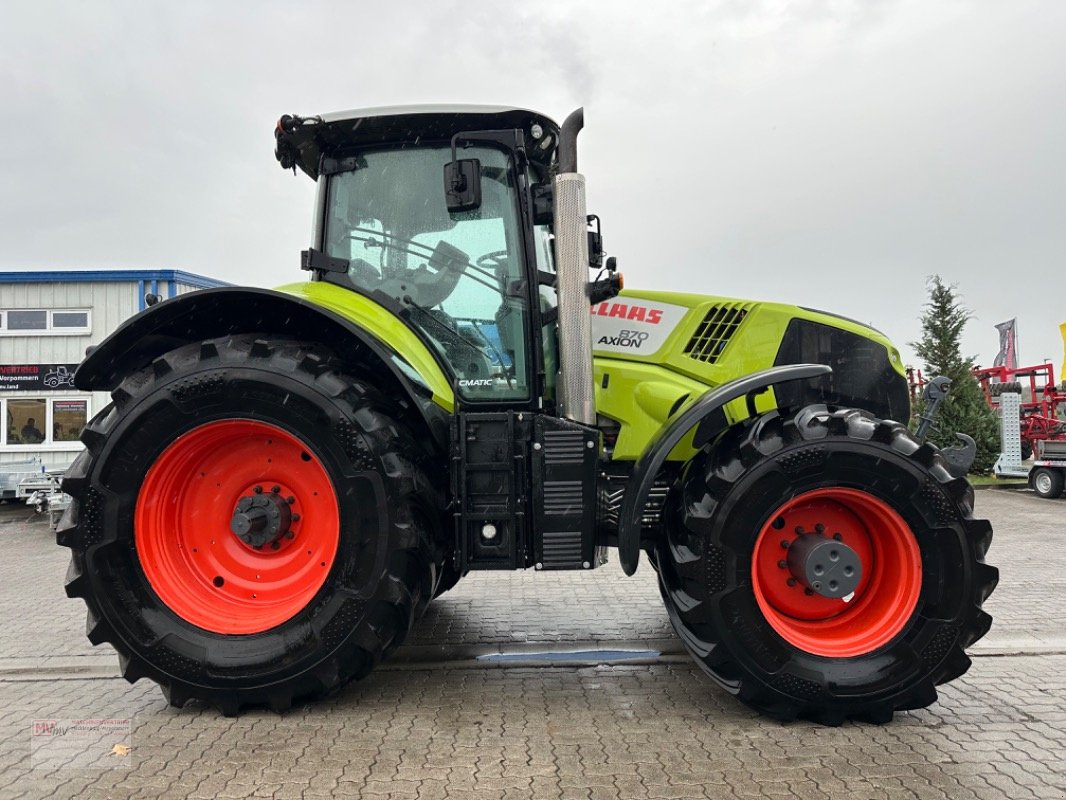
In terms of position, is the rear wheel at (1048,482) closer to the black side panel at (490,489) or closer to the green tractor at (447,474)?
the green tractor at (447,474)

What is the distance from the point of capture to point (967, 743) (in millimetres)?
2828

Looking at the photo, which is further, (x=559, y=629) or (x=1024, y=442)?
(x=1024, y=442)

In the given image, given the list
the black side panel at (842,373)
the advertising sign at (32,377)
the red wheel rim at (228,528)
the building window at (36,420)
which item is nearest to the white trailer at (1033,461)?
the black side panel at (842,373)

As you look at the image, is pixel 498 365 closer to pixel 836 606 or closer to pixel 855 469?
pixel 855 469

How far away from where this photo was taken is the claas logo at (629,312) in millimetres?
3965

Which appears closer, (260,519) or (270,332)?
(260,519)

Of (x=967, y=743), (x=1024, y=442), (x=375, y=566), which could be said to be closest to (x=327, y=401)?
(x=375, y=566)

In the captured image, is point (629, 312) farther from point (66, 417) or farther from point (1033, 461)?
point (66, 417)

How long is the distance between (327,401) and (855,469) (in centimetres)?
212

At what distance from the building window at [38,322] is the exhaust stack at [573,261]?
12.7 m

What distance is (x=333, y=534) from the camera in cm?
319

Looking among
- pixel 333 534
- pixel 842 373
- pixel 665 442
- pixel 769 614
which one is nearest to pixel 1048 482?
pixel 842 373

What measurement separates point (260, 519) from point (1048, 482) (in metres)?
13.2

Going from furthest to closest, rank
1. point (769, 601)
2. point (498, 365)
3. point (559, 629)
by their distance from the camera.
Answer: point (559, 629) → point (498, 365) → point (769, 601)
